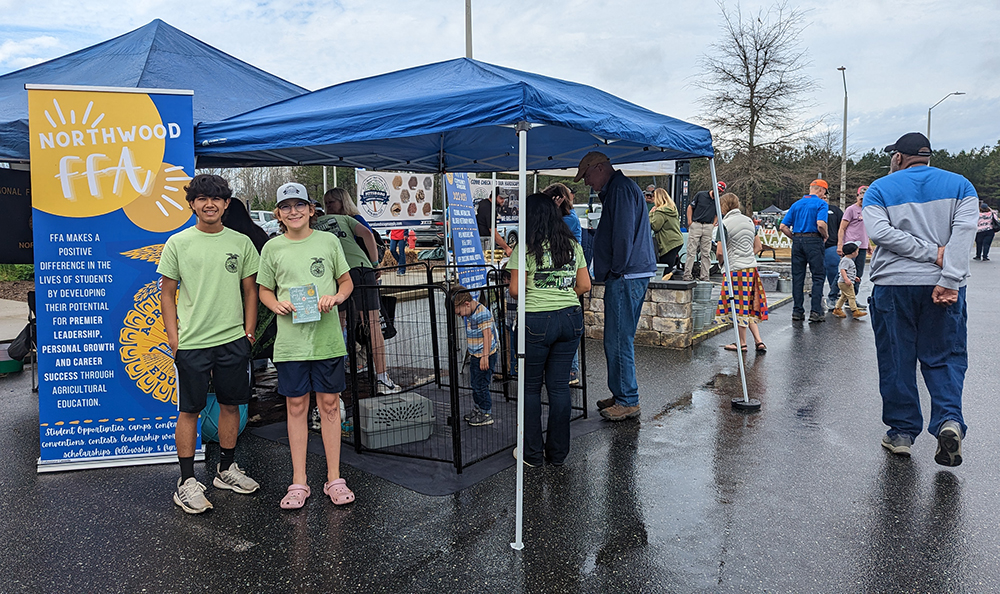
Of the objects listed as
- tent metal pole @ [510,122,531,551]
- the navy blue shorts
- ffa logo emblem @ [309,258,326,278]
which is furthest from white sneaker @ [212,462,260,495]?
tent metal pole @ [510,122,531,551]

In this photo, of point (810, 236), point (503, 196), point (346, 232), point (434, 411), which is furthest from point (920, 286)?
point (503, 196)

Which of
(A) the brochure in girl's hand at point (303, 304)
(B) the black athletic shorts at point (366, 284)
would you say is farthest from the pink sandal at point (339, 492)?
(B) the black athletic shorts at point (366, 284)

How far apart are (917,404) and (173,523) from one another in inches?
180

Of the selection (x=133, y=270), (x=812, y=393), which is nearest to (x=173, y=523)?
(x=133, y=270)

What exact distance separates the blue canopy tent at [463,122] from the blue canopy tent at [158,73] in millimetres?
564

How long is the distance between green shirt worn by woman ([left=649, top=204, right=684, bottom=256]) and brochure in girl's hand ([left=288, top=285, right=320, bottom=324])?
760 cm

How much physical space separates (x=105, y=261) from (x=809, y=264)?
875 centimetres

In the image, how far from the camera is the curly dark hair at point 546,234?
12.5ft

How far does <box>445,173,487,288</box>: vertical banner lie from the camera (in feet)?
23.8

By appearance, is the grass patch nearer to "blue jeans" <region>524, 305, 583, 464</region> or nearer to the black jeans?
"blue jeans" <region>524, 305, 583, 464</region>

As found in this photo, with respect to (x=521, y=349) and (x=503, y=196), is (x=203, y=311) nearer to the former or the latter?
(x=521, y=349)

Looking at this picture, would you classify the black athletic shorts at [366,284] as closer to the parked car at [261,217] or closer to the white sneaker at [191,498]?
the white sneaker at [191,498]

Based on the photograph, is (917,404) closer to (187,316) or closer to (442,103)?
(442,103)

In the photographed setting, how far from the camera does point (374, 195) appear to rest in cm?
1023
